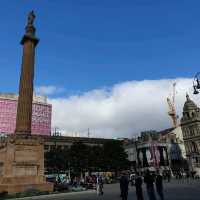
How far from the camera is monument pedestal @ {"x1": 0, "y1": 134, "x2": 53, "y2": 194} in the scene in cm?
2959

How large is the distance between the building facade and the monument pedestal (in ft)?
286

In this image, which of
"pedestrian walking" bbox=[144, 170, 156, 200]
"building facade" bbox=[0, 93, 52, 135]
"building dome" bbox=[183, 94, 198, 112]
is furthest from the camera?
"building facade" bbox=[0, 93, 52, 135]

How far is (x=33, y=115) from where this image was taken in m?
123

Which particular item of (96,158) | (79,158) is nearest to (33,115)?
(79,158)

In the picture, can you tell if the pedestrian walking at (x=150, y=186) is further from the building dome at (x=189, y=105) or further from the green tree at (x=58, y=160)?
the building dome at (x=189, y=105)

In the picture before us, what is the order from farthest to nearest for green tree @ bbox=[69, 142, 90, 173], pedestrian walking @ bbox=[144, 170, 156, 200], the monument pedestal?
1. green tree @ bbox=[69, 142, 90, 173]
2. the monument pedestal
3. pedestrian walking @ bbox=[144, 170, 156, 200]

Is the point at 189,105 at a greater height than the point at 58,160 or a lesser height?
greater

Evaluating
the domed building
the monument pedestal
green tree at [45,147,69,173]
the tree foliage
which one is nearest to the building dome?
the domed building

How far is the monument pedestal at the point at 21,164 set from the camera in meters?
29.6

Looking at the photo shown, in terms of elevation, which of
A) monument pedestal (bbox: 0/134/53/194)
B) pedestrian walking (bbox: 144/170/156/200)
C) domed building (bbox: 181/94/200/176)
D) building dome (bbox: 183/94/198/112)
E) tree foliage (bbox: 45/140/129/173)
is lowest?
pedestrian walking (bbox: 144/170/156/200)

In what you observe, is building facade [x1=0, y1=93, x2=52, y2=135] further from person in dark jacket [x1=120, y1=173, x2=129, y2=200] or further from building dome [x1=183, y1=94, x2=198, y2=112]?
person in dark jacket [x1=120, y1=173, x2=129, y2=200]

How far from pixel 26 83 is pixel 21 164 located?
9479 millimetres

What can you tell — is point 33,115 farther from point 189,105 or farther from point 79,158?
point 189,105

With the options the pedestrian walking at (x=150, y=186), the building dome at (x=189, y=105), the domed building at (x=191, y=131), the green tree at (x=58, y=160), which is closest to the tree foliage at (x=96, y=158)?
the green tree at (x=58, y=160)
